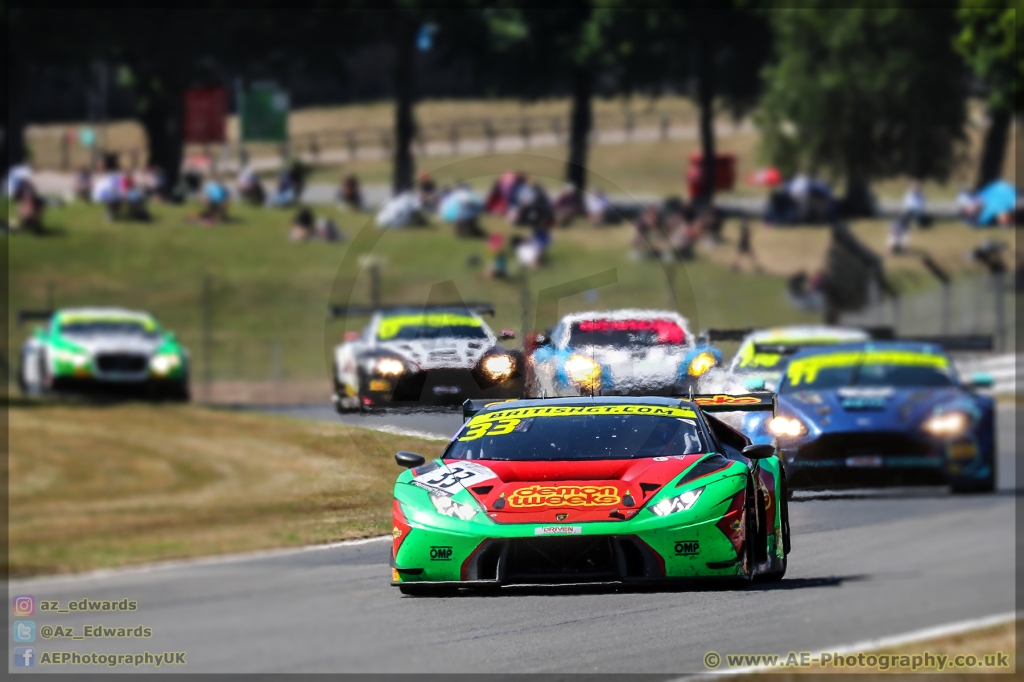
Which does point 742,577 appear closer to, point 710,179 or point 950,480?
point 950,480

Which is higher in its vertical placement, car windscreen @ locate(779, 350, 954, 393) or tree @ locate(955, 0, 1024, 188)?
tree @ locate(955, 0, 1024, 188)

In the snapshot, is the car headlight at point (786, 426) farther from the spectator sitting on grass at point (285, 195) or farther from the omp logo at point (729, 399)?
the spectator sitting on grass at point (285, 195)

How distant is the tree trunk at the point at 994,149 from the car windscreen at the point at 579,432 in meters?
160

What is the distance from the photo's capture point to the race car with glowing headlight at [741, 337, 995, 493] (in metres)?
10.2


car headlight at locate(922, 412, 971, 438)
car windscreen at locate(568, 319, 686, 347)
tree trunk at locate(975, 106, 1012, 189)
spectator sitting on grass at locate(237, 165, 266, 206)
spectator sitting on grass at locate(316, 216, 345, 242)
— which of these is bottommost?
spectator sitting on grass at locate(316, 216, 345, 242)

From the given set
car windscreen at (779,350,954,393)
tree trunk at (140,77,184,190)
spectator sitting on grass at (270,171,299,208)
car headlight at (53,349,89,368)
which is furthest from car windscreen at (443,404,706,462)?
tree trunk at (140,77,184,190)

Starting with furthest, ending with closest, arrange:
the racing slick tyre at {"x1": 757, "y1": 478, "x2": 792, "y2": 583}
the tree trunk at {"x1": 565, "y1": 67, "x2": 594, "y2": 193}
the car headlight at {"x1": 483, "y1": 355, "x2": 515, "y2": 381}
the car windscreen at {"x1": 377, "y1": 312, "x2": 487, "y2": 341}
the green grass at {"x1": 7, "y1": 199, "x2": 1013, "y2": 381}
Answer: the tree trunk at {"x1": 565, "y1": 67, "x2": 594, "y2": 193}, the green grass at {"x1": 7, "y1": 199, "x2": 1013, "y2": 381}, the racing slick tyre at {"x1": 757, "y1": 478, "x2": 792, "y2": 583}, the car windscreen at {"x1": 377, "y1": 312, "x2": 487, "y2": 341}, the car headlight at {"x1": 483, "y1": 355, "x2": 515, "y2": 381}

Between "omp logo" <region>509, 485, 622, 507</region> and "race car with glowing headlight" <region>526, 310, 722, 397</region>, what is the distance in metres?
0.81

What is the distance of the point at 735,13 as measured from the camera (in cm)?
17175

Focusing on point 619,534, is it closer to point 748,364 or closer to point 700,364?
point 700,364

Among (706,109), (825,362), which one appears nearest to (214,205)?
(706,109)

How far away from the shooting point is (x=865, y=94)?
159250mm

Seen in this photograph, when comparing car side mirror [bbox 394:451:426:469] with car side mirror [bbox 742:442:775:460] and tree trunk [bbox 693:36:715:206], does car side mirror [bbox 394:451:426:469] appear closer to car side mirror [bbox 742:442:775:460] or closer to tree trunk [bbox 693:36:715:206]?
car side mirror [bbox 742:442:775:460]

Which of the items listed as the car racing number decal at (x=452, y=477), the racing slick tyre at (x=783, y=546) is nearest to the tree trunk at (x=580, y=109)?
the racing slick tyre at (x=783, y=546)
